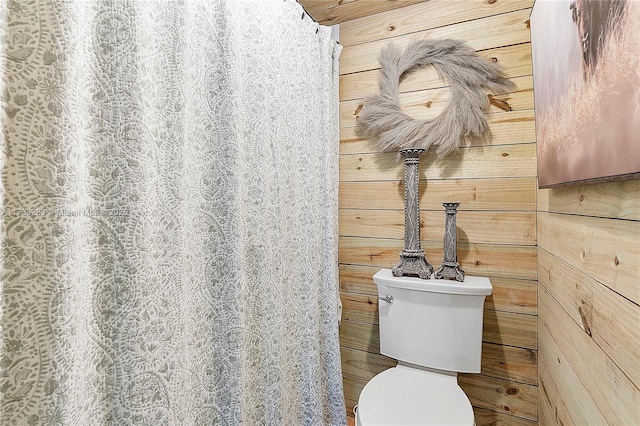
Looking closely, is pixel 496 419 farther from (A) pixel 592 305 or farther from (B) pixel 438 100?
(B) pixel 438 100

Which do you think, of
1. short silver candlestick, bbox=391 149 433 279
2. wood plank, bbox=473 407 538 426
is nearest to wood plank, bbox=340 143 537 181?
short silver candlestick, bbox=391 149 433 279

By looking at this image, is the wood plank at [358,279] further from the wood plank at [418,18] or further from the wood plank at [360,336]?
the wood plank at [418,18]

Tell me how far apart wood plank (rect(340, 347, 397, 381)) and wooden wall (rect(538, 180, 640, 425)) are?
677 mm

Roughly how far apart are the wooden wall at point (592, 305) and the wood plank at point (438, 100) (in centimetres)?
45

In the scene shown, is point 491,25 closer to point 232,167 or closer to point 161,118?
point 232,167

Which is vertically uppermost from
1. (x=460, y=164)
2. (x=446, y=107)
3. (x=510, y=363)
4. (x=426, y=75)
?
(x=426, y=75)

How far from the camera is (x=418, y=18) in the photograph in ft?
5.32

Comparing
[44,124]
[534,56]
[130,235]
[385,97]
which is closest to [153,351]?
[130,235]

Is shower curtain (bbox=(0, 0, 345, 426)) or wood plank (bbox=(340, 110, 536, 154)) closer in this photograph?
shower curtain (bbox=(0, 0, 345, 426))

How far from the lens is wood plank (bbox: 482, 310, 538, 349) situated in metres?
1.42

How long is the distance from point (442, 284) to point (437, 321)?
148 mm

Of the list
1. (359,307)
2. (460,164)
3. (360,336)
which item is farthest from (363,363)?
(460,164)

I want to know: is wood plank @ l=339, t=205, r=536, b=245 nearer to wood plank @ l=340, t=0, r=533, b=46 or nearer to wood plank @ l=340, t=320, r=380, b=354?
wood plank @ l=340, t=320, r=380, b=354

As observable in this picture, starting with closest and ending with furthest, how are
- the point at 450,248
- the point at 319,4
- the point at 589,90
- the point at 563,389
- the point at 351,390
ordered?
the point at 589,90, the point at 563,389, the point at 450,248, the point at 319,4, the point at 351,390
